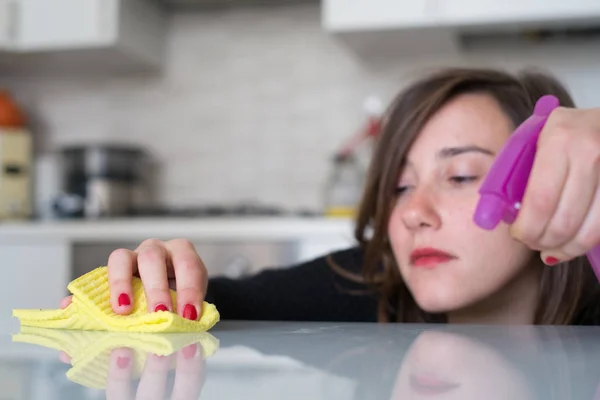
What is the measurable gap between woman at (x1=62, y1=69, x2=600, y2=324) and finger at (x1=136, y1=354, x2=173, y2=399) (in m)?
0.34

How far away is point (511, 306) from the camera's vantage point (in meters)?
1.10

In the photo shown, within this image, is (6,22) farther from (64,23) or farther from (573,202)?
(573,202)

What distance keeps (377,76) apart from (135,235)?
3.17 ft

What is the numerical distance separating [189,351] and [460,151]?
2.29 feet

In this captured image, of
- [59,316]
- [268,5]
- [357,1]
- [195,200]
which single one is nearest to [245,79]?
[268,5]

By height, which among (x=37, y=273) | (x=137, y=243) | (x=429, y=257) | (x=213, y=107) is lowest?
(x=37, y=273)

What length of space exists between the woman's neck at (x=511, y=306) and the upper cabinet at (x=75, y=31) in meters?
1.56

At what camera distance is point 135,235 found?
2.01 meters

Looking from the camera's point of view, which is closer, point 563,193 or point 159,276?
point 563,193

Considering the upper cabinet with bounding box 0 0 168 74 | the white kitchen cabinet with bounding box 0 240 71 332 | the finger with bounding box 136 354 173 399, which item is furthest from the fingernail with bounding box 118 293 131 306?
the upper cabinet with bounding box 0 0 168 74

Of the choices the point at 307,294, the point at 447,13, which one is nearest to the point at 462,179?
the point at 307,294

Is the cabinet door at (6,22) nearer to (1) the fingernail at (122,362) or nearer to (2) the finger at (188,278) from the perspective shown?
(2) the finger at (188,278)

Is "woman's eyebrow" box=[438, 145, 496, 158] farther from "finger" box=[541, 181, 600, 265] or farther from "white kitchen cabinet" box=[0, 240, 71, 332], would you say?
"white kitchen cabinet" box=[0, 240, 71, 332]

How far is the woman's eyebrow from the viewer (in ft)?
3.40
